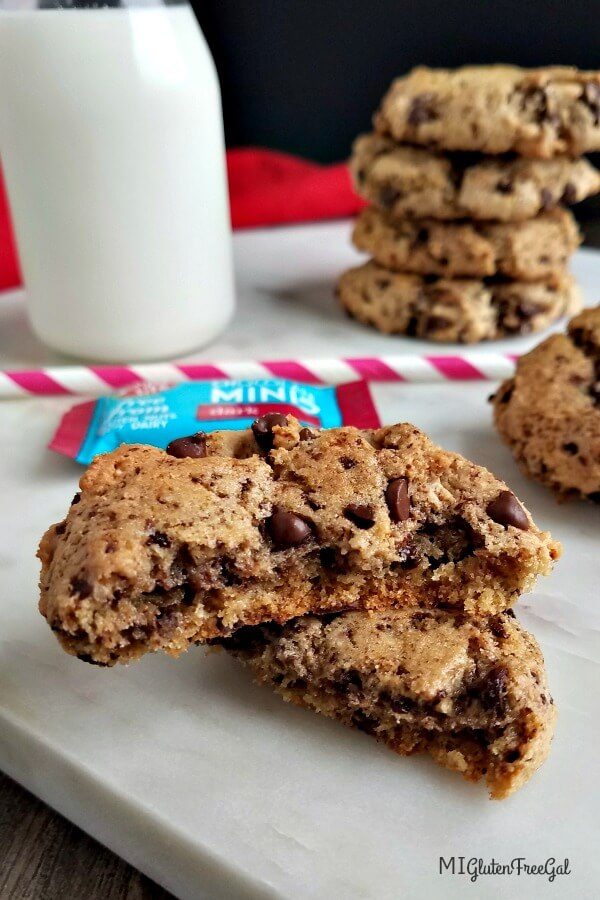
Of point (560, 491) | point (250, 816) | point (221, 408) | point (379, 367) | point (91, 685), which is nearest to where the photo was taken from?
point (250, 816)

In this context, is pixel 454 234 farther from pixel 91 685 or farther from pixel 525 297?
pixel 91 685

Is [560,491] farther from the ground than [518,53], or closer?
closer

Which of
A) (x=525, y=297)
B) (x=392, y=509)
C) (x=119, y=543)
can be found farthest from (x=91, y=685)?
(x=525, y=297)

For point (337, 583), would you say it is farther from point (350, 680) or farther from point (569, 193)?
point (569, 193)

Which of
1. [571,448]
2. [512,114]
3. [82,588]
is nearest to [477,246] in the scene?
[512,114]

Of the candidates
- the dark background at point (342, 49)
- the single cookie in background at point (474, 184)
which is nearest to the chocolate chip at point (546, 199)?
the single cookie in background at point (474, 184)
